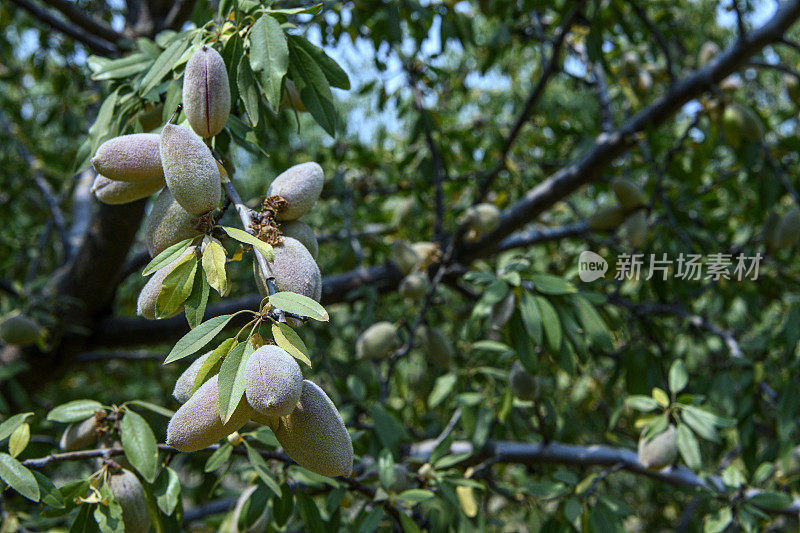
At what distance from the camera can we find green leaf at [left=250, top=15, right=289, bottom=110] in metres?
0.68

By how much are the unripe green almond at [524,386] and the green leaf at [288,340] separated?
0.84m

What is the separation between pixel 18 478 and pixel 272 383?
1.26 ft

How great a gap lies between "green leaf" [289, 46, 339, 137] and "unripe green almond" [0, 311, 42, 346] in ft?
3.12

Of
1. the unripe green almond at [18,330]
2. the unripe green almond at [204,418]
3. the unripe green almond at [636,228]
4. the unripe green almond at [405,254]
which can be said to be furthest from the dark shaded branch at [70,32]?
the unripe green almond at [204,418]

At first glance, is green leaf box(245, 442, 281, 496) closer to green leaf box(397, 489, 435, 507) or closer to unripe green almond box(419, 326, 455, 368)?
green leaf box(397, 489, 435, 507)

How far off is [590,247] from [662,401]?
64 cm

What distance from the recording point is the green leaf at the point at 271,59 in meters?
0.68

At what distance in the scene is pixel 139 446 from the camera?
75 cm

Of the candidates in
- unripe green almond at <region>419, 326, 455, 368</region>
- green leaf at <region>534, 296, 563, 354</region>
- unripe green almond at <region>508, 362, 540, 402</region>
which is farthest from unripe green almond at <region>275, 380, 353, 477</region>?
unripe green almond at <region>419, 326, 455, 368</region>

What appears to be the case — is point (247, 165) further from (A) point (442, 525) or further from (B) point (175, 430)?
(B) point (175, 430)

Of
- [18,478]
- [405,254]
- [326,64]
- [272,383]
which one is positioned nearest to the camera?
[272,383]

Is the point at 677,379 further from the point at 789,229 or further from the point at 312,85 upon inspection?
the point at 312,85

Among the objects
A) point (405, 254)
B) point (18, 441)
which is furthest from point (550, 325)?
point (18, 441)

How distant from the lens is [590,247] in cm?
182
